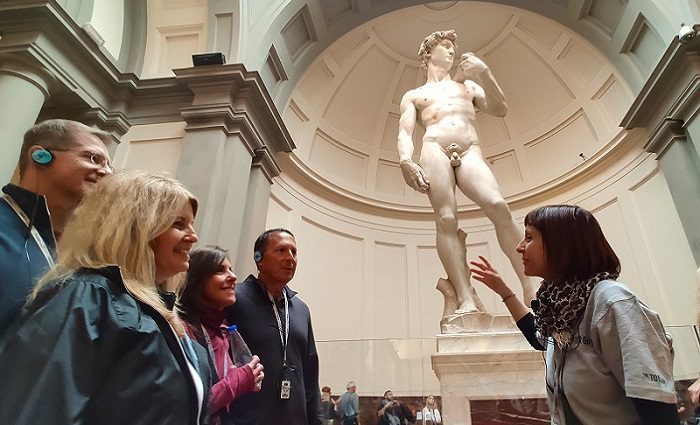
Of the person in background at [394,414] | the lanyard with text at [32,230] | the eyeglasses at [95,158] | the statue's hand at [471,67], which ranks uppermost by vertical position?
the statue's hand at [471,67]

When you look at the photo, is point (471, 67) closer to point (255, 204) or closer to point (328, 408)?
point (255, 204)

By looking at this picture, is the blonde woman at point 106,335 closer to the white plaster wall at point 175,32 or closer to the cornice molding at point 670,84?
the white plaster wall at point 175,32

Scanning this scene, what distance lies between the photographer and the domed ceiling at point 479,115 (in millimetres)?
6957

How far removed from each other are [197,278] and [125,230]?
0.68 m

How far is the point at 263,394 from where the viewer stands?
5.18 ft

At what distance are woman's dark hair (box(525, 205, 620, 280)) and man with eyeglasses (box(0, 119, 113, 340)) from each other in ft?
3.92

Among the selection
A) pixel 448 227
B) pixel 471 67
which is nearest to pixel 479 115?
pixel 471 67

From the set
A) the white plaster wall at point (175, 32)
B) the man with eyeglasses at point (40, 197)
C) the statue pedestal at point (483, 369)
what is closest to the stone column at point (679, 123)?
the statue pedestal at point (483, 369)

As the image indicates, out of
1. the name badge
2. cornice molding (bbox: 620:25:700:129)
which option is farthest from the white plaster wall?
cornice molding (bbox: 620:25:700:129)

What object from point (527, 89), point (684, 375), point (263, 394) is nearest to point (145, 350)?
point (263, 394)

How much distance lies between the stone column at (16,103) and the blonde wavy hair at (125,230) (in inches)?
129

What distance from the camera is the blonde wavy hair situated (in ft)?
2.77

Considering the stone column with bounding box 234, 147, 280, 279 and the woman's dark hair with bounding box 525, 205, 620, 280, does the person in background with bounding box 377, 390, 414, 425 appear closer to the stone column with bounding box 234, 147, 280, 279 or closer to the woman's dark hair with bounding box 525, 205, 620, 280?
the woman's dark hair with bounding box 525, 205, 620, 280

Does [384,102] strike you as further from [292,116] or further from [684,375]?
[684,375]
